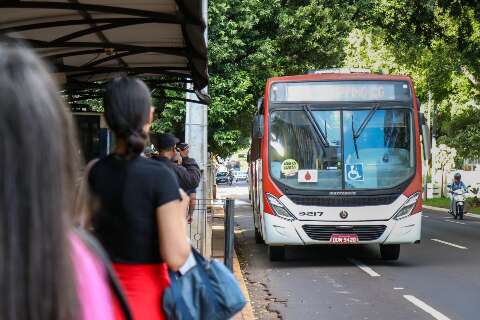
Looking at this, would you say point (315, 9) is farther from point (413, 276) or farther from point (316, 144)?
point (413, 276)

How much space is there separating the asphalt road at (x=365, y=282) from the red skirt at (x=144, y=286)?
5.23 metres

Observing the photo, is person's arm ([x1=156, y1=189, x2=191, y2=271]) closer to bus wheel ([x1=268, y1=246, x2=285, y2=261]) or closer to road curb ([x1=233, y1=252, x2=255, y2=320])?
road curb ([x1=233, y1=252, x2=255, y2=320])

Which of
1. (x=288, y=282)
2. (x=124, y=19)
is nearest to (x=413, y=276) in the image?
(x=288, y=282)

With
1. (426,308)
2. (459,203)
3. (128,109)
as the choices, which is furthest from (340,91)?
(459,203)

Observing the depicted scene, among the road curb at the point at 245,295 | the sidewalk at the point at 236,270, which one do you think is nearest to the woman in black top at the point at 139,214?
the road curb at the point at 245,295

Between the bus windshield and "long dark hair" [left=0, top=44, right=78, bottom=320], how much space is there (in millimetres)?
10784

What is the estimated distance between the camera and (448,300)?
8.88 m

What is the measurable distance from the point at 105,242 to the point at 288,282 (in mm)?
7902

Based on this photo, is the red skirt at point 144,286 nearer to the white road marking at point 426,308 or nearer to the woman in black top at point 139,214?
the woman in black top at point 139,214

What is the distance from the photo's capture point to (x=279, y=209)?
11.9m

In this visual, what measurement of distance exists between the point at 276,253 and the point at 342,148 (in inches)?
85.2

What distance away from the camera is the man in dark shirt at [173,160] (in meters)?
7.73

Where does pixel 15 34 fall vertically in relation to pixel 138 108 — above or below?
above

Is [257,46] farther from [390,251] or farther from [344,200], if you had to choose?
[344,200]
